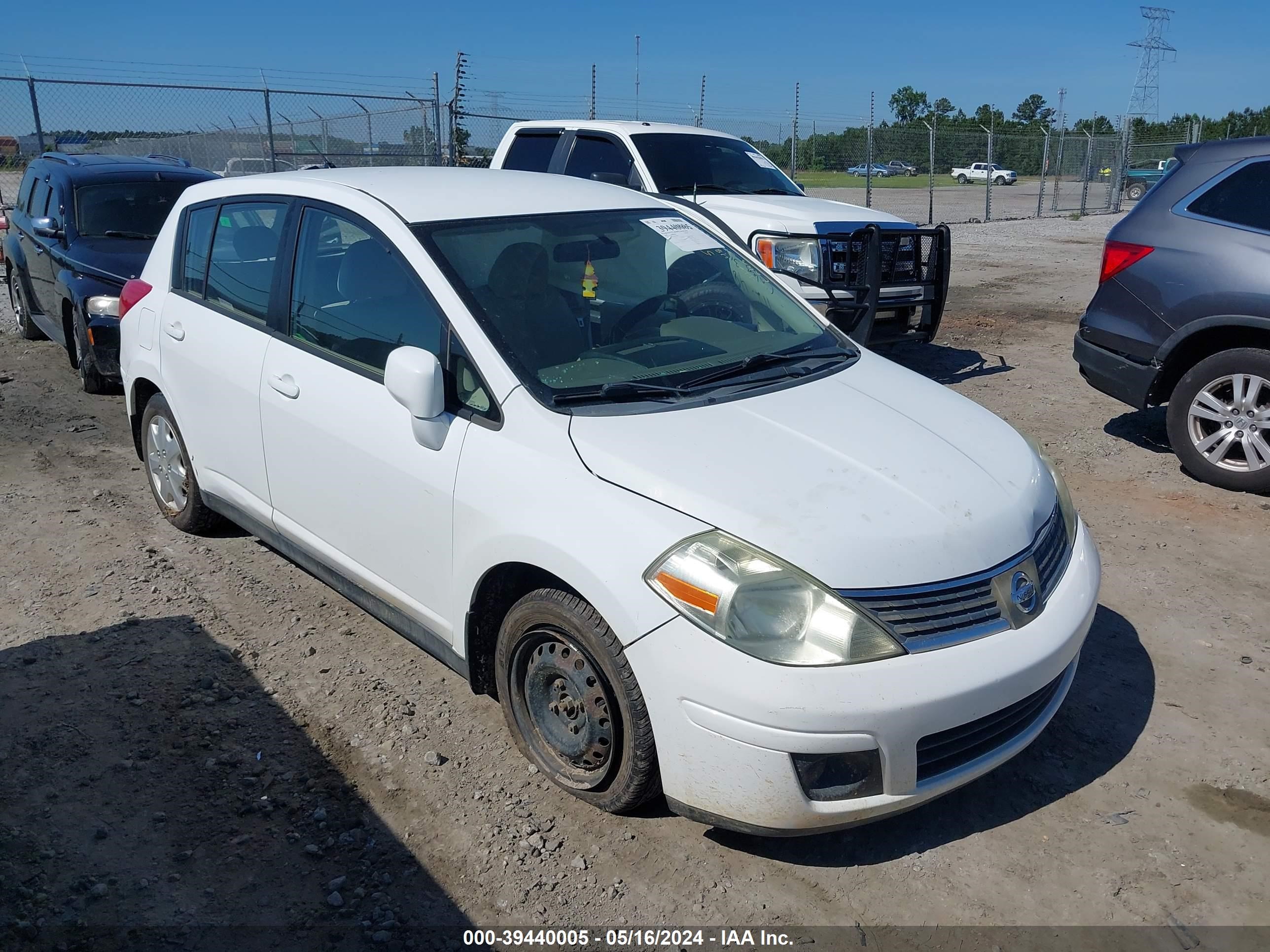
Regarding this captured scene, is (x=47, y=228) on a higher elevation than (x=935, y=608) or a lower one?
higher

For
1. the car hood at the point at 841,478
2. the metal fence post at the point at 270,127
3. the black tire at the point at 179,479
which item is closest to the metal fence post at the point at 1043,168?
the metal fence post at the point at 270,127

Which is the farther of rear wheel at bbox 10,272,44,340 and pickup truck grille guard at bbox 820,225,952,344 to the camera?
rear wheel at bbox 10,272,44,340

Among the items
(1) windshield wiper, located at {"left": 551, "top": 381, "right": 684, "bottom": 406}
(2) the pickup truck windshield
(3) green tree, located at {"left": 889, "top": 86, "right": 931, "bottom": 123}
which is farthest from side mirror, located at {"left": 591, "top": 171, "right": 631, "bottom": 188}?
(3) green tree, located at {"left": 889, "top": 86, "right": 931, "bottom": 123}

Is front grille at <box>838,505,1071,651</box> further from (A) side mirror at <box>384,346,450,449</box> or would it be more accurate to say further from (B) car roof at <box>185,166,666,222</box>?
(B) car roof at <box>185,166,666,222</box>

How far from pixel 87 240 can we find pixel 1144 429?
806 cm

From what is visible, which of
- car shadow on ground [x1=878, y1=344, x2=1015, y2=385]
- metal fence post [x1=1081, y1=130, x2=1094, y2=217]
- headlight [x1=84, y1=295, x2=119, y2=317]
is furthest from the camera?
metal fence post [x1=1081, y1=130, x2=1094, y2=217]

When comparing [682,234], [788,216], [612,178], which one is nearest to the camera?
[682,234]

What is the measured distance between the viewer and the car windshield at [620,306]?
3.34 m

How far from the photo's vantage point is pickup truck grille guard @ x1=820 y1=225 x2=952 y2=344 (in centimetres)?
787

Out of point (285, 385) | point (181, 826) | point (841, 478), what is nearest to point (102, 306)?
point (285, 385)

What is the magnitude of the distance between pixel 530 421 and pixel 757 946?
1.59 meters

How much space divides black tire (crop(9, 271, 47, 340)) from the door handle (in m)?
6.74

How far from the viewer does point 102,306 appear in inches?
290

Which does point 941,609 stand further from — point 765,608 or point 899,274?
point 899,274
